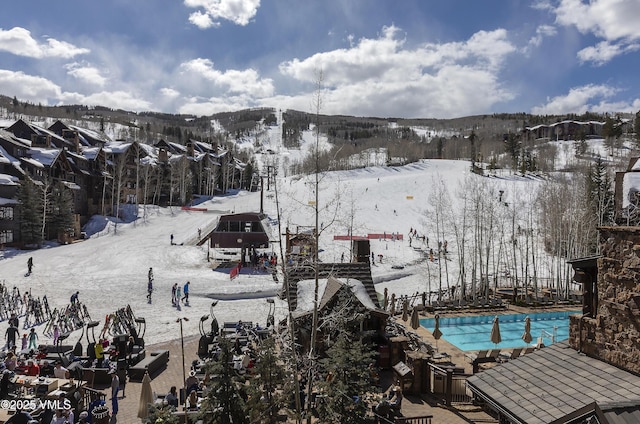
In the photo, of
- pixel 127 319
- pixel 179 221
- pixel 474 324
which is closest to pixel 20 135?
pixel 179 221

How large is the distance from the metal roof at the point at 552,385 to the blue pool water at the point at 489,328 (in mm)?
15393

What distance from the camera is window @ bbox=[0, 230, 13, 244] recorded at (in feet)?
136

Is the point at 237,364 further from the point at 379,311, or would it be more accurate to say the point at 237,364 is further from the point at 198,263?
the point at 198,263

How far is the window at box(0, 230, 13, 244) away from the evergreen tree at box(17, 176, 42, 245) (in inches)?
36.1

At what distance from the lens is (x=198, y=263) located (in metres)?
39.8

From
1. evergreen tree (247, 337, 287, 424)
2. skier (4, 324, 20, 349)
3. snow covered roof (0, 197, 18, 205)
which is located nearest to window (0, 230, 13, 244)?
snow covered roof (0, 197, 18, 205)

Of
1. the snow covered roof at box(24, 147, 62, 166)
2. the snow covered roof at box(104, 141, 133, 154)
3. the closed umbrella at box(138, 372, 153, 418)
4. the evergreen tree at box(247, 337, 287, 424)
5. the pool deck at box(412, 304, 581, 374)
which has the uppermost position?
the snow covered roof at box(104, 141, 133, 154)

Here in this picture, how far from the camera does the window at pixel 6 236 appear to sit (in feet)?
136

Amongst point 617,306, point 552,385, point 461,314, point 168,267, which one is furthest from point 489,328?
point 168,267

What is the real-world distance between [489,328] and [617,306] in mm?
20730

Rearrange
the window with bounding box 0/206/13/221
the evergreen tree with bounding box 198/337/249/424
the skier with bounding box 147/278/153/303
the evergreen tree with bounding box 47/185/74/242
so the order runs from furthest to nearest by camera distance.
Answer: the evergreen tree with bounding box 47/185/74/242 < the window with bounding box 0/206/13/221 < the skier with bounding box 147/278/153/303 < the evergreen tree with bounding box 198/337/249/424

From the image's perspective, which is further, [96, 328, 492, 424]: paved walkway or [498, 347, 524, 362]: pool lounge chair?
[498, 347, 524, 362]: pool lounge chair

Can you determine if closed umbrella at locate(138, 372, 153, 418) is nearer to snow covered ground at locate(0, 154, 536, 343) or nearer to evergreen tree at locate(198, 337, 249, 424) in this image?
evergreen tree at locate(198, 337, 249, 424)

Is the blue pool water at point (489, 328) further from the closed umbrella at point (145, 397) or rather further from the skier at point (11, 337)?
the skier at point (11, 337)
